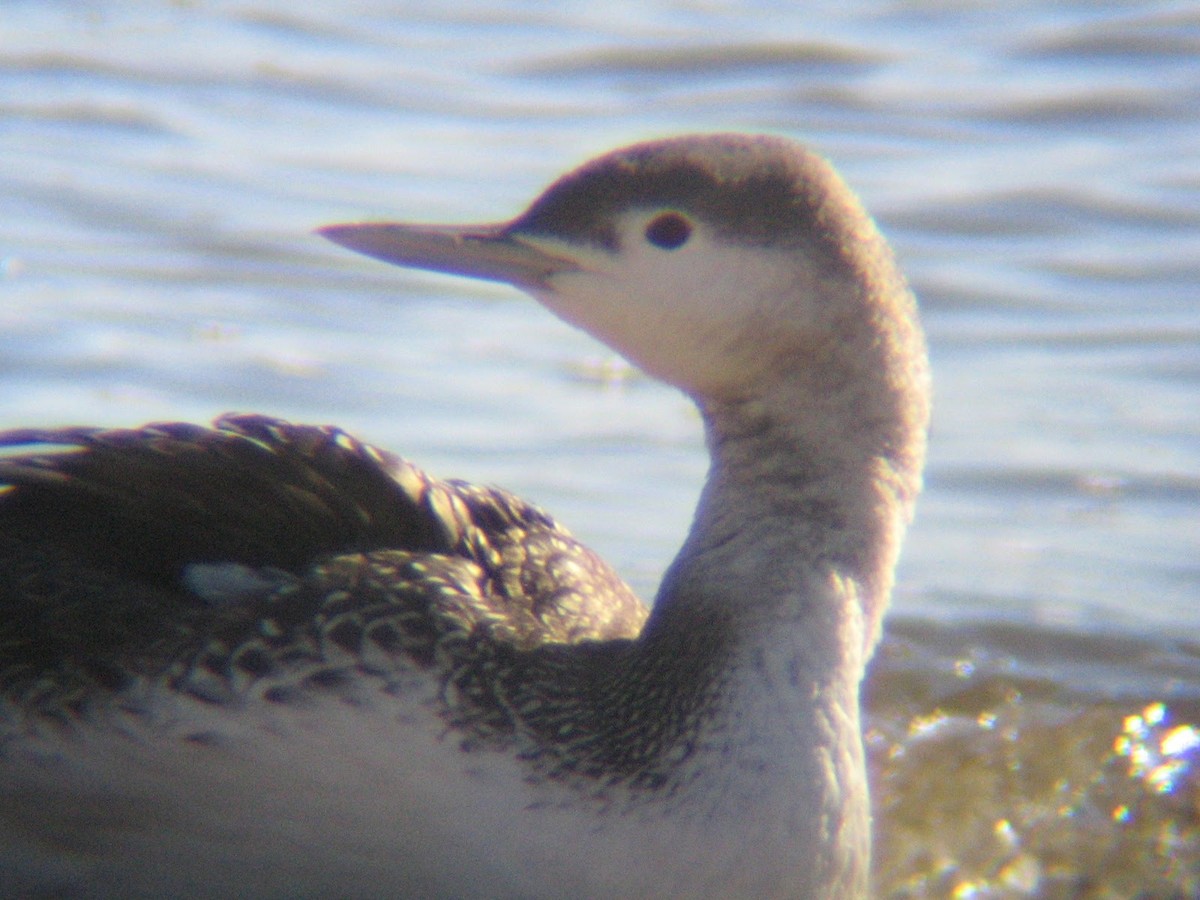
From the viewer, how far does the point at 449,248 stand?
364 cm

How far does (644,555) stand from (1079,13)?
6.88 m

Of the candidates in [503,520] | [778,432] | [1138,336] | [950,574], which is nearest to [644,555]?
[950,574]

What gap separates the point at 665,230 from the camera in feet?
11.3

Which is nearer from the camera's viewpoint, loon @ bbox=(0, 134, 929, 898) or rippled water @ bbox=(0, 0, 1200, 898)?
loon @ bbox=(0, 134, 929, 898)

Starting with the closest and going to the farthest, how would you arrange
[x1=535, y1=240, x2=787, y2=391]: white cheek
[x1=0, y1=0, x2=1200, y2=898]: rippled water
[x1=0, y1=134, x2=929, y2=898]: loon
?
[x1=0, y1=134, x2=929, y2=898]: loon < [x1=535, y1=240, x2=787, y2=391]: white cheek < [x1=0, y1=0, x2=1200, y2=898]: rippled water

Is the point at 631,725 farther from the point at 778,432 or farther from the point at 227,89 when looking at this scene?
the point at 227,89

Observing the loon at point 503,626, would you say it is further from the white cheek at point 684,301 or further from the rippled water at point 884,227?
the rippled water at point 884,227

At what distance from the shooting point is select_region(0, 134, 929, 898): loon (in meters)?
3.16

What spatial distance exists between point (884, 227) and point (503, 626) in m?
5.41

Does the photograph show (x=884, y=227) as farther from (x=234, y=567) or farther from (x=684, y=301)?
(x=234, y=567)

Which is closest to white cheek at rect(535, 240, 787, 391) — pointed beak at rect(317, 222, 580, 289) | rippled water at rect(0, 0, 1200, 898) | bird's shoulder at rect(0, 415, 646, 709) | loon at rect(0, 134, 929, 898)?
loon at rect(0, 134, 929, 898)

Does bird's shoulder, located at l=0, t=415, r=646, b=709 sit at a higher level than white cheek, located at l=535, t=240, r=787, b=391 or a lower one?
lower

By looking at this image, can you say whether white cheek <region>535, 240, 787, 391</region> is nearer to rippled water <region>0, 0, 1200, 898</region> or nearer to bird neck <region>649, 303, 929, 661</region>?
bird neck <region>649, 303, 929, 661</region>

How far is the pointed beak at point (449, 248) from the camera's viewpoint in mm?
3590
